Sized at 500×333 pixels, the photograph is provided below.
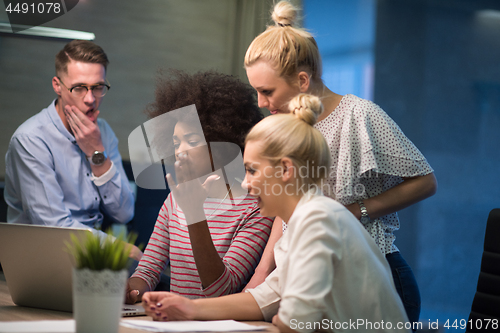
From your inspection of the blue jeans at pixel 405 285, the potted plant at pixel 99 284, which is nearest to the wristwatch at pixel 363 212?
the blue jeans at pixel 405 285

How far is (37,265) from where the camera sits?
3.17ft

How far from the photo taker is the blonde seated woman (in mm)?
792

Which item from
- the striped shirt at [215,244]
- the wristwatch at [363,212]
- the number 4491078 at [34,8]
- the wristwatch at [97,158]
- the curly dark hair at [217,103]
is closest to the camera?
the wristwatch at [363,212]

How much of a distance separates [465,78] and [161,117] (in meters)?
1.98

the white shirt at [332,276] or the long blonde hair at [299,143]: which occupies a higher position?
A: the long blonde hair at [299,143]

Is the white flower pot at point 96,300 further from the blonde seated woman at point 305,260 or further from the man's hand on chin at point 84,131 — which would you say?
the man's hand on chin at point 84,131

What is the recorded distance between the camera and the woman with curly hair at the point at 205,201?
1219 millimetres

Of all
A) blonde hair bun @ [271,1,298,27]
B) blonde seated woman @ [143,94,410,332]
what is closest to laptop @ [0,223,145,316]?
blonde seated woman @ [143,94,410,332]

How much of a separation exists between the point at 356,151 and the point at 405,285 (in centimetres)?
36

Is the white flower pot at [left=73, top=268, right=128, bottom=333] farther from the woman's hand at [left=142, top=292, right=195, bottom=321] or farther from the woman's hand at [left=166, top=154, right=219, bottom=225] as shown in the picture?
the woman's hand at [left=166, top=154, right=219, bottom=225]

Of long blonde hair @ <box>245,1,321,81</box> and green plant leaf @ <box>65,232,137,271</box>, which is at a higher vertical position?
long blonde hair @ <box>245,1,321,81</box>

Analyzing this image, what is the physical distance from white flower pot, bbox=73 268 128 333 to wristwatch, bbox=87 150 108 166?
1540 mm

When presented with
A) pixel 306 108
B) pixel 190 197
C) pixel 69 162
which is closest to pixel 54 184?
pixel 69 162

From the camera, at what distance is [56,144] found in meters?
2.15
